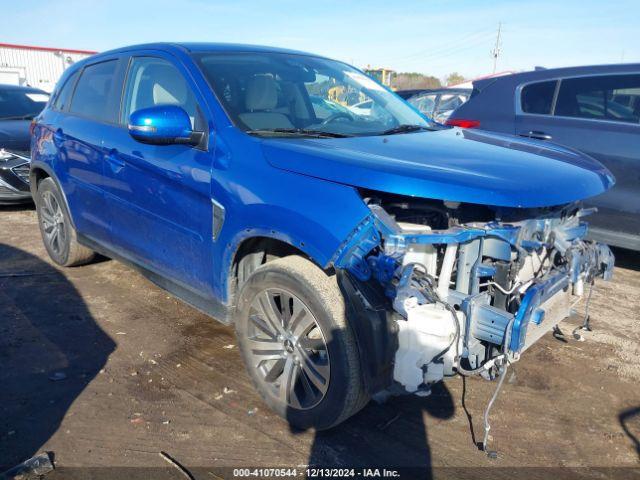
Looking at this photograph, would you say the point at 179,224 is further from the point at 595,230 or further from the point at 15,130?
the point at 15,130

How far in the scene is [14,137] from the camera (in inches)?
A: 277

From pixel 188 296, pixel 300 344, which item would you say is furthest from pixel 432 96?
pixel 300 344

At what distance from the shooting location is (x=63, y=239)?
4.78 m

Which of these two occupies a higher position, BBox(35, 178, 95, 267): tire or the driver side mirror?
the driver side mirror

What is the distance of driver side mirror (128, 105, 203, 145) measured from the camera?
9.36ft

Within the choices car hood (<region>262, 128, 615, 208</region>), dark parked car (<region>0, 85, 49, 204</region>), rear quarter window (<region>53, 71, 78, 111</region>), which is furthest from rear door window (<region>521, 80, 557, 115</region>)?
dark parked car (<region>0, 85, 49, 204</region>)

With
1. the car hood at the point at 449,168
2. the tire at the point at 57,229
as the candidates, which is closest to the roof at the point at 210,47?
the car hood at the point at 449,168

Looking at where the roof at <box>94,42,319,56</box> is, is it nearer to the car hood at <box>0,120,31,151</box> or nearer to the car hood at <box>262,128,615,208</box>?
the car hood at <box>262,128,615,208</box>

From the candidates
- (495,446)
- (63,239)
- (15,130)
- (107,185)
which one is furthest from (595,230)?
(15,130)

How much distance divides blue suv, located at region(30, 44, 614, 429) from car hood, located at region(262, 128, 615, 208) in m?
0.01

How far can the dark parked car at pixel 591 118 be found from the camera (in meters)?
4.52

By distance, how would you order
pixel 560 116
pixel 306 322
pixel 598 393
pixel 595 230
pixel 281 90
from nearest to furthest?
pixel 306 322 < pixel 598 393 < pixel 281 90 < pixel 595 230 < pixel 560 116

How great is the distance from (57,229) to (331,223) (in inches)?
140

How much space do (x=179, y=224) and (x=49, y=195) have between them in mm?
2377
